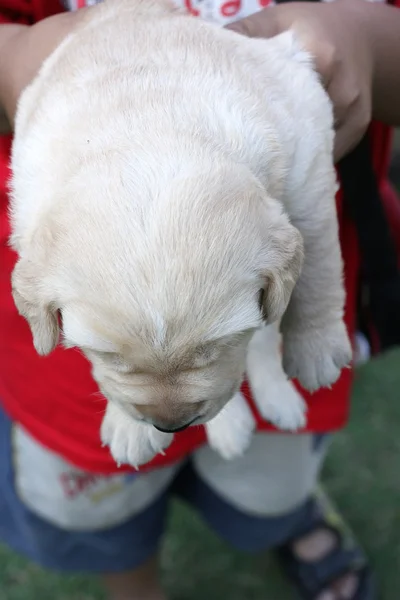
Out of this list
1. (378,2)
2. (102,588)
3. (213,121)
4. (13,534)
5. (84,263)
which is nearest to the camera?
(84,263)

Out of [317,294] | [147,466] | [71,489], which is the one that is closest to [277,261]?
[317,294]

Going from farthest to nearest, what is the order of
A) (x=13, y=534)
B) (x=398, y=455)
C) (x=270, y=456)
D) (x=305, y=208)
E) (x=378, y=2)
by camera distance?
(x=398, y=455) < (x=13, y=534) < (x=270, y=456) < (x=378, y=2) < (x=305, y=208)

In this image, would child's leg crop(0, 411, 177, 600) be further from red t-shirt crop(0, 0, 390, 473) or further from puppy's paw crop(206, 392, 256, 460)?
puppy's paw crop(206, 392, 256, 460)

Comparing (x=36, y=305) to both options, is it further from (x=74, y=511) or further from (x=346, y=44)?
(x=74, y=511)

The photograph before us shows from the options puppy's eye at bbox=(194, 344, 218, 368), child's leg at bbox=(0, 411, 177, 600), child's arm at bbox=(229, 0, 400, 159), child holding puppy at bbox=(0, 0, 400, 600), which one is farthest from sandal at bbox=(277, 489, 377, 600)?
puppy's eye at bbox=(194, 344, 218, 368)

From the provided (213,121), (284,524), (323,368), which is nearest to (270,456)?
(284,524)

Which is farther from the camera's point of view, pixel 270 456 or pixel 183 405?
pixel 270 456

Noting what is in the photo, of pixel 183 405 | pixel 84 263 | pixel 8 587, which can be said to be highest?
pixel 84 263

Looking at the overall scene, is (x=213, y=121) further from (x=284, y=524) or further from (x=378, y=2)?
(x=284, y=524)
